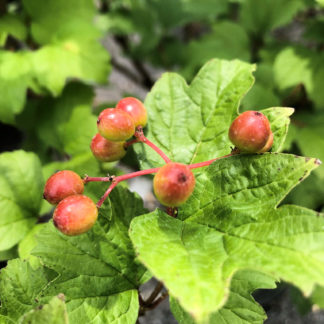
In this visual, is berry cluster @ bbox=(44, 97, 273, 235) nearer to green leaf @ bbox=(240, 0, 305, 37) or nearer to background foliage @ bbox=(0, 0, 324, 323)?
background foliage @ bbox=(0, 0, 324, 323)

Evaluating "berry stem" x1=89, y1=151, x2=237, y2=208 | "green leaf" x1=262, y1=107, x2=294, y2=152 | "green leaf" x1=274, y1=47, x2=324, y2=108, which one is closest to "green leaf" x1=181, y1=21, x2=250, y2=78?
"green leaf" x1=274, y1=47, x2=324, y2=108

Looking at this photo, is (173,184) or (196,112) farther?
(196,112)

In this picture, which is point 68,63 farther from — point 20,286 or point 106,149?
point 20,286

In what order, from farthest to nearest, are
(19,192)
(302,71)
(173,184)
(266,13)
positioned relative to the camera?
(266,13)
(302,71)
(19,192)
(173,184)

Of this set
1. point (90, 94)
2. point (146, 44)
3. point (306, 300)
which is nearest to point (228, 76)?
point (90, 94)

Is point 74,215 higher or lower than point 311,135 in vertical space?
higher

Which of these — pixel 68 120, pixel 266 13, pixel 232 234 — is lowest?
pixel 68 120

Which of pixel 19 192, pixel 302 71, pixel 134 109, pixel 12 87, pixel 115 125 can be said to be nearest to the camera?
pixel 115 125

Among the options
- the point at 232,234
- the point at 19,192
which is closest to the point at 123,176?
the point at 232,234
